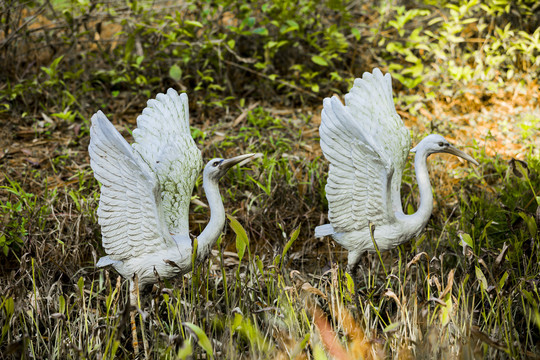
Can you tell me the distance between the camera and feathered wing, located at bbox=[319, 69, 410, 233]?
2.29 metres

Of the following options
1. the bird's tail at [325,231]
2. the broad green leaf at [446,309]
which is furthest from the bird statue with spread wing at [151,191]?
the broad green leaf at [446,309]

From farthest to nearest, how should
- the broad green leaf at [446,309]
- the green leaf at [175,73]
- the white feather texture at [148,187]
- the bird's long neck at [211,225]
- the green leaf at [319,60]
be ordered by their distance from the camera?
the green leaf at [319,60] → the green leaf at [175,73] → the bird's long neck at [211,225] → the white feather texture at [148,187] → the broad green leaf at [446,309]

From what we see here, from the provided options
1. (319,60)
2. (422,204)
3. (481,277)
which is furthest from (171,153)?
(319,60)

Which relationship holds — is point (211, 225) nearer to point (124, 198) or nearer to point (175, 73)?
point (124, 198)

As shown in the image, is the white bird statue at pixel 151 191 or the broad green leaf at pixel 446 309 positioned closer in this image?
the broad green leaf at pixel 446 309

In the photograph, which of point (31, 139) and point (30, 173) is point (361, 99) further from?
point (31, 139)

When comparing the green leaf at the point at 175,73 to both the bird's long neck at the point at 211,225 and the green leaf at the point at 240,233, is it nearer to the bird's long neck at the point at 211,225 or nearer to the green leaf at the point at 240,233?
the bird's long neck at the point at 211,225

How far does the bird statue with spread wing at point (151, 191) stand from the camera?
209 centimetres

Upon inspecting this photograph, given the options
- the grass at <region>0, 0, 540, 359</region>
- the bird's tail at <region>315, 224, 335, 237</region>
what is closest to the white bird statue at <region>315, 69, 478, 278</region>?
the bird's tail at <region>315, 224, 335, 237</region>

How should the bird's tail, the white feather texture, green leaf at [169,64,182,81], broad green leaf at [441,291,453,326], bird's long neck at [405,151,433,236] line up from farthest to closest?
1. green leaf at [169,64,182,81]
2. the bird's tail
3. bird's long neck at [405,151,433,236]
4. the white feather texture
5. broad green leaf at [441,291,453,326]

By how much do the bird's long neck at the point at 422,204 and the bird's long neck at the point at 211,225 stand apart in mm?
880

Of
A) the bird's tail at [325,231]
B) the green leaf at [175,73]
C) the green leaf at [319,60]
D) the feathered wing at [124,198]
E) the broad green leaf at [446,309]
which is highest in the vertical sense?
the green leaf at [175,73]

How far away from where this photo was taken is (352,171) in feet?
7.80

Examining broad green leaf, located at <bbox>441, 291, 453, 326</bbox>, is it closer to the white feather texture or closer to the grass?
the grass
